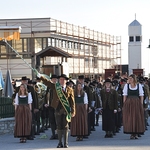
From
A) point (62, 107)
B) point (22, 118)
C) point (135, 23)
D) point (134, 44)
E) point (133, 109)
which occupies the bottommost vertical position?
point (22, 118)

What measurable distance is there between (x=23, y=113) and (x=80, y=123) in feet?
5.17

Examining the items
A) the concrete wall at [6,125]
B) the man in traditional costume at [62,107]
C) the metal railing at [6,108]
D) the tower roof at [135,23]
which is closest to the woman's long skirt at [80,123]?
the man in traditional costume at [62,107]

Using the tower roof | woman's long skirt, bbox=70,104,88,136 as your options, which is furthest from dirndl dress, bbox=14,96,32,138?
the tower roof

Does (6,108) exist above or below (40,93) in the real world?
below

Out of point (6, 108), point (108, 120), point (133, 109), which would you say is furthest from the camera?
point (6, 108)

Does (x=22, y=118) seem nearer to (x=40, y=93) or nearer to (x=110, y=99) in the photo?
(x=110, y=99)

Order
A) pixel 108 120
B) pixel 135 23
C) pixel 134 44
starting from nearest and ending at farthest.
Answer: pixel 108 120 < pixel 134 44 < pixel 135 23

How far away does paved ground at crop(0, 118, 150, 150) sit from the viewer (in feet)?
→ 41.2

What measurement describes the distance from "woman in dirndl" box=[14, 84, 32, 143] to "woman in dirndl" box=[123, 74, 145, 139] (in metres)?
2.63

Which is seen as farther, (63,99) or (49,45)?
(49,45)

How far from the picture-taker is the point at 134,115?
14320 millimetres

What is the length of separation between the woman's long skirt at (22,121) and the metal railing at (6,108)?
290 centimetres

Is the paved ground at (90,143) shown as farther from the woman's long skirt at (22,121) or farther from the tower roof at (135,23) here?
the tower roof at (135,23)

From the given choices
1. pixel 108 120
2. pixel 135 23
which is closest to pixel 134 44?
pixel 135 23
